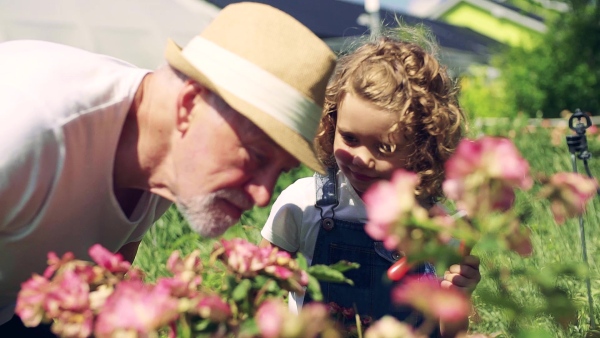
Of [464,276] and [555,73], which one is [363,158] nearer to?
[464,276]

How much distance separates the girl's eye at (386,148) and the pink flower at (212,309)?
1.26 meters

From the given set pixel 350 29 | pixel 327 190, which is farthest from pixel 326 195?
pixel 350 29

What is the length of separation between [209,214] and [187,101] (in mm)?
256

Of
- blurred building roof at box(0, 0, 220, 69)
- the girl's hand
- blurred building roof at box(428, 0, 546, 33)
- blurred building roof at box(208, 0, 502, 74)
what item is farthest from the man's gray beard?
blurred building roof at box(428, 0, 546, 33)

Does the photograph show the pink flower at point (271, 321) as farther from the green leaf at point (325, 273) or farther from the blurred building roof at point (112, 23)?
the blurred building roof at point (112, 23)

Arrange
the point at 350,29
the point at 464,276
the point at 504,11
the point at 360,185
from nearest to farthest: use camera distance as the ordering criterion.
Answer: the point at 464,276, the point at 360,185, the point at 350,29, the point at 504,11

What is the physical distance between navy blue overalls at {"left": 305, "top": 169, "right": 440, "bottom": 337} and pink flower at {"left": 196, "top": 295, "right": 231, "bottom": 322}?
1.42 metres

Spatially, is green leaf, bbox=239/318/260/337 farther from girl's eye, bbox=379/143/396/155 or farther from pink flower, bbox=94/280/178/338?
girl's eye, bbox=379/143/396/155

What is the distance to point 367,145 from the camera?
234cm

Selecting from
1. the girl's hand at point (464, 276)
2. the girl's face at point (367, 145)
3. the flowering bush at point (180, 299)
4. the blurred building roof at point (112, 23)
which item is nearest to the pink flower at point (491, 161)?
the flowering bush at point (180, 299)

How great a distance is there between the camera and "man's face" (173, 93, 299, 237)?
172 cm

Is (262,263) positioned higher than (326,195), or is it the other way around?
(262,263)

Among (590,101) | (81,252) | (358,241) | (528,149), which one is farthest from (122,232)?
(590,101)

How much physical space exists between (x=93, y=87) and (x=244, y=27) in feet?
1.21
